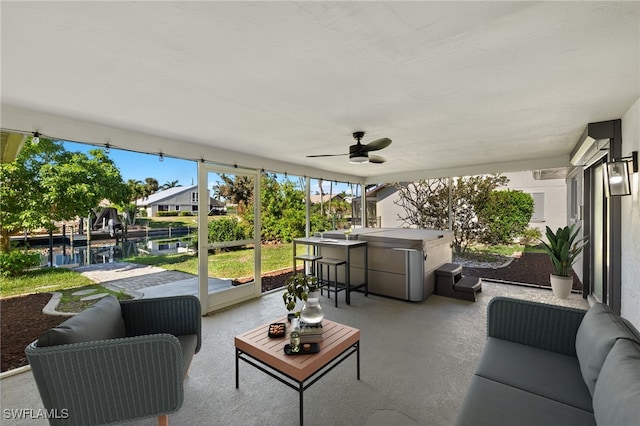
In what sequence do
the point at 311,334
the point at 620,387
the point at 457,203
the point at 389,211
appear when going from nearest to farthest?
the point at 620,387 < the point at 311,334 < the point at 457,203 < the point at 389,211

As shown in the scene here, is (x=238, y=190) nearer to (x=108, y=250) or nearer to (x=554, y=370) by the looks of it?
(x=108, y=250)

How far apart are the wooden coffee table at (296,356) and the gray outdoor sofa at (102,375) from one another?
22.0 inches

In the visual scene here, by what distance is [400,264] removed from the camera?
4.31 metres

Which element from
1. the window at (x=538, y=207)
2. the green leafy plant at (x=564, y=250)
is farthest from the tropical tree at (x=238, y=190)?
the window at (x=538, y=207)

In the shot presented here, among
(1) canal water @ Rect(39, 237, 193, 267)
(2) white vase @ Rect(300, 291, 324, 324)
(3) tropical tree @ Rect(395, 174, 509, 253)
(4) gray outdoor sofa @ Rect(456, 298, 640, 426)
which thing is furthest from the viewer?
(3) tropical tree @ Rect(395, 174, 509, 253)

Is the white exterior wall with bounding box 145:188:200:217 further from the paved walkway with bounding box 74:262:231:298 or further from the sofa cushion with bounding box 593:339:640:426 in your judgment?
the sofa cushion with bounding box 593:339:640:426

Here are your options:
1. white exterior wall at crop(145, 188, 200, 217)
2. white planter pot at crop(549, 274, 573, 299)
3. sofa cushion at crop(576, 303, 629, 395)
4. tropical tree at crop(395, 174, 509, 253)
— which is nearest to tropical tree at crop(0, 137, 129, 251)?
white exterior wall at crop(145, 188, 200, 217)

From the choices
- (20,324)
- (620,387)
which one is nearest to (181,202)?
(20,324)

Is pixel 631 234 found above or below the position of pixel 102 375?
above

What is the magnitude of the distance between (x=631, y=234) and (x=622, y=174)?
551mm

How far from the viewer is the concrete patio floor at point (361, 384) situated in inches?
74.2

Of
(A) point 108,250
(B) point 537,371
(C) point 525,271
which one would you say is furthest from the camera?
(C) point 525,271

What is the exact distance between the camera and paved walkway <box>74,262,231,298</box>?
356 centimetres

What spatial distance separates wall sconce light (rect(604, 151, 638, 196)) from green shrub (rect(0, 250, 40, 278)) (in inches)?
226
